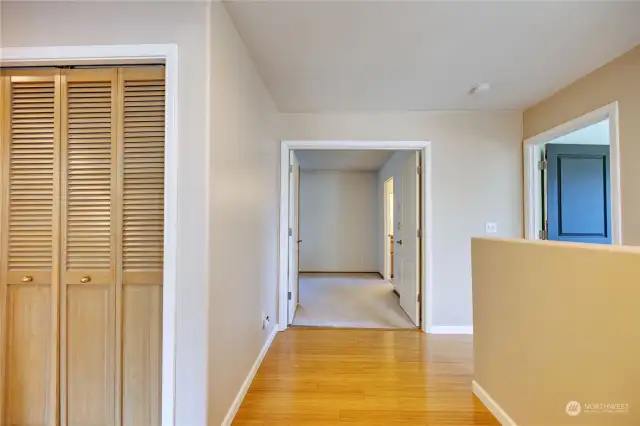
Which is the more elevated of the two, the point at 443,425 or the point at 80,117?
the point at 80,117

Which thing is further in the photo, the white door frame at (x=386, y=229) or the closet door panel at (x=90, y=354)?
the white door frame at (x=386, y=229)

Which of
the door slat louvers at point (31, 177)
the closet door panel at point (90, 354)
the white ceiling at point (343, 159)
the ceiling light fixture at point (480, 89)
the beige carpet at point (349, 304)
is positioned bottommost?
the beige carpet at point (349, 304)

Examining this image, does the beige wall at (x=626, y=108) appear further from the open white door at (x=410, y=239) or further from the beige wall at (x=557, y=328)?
the open white door at (x=410, y=239)

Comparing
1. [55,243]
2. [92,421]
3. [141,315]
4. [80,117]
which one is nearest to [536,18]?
[80,117]

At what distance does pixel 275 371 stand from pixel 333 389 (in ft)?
1.68

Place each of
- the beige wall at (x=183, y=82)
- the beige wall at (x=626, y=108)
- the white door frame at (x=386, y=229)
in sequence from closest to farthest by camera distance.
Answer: the beige wall at (x=183, y=82) < the beige wall at (x=626, y=108) < the white door frame at (x=386, y=229)

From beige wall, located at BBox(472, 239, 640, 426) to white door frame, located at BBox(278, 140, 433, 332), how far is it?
Answer: 124 centimetres

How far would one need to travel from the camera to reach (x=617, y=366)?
1126 mm

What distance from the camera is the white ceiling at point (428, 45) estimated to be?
1743 mm

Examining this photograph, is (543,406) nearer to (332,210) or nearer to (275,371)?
(275,371)

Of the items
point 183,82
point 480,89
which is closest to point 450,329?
point 480,89

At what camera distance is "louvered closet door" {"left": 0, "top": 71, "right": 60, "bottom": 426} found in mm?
1602

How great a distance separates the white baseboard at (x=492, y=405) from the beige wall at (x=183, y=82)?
164 centimetres

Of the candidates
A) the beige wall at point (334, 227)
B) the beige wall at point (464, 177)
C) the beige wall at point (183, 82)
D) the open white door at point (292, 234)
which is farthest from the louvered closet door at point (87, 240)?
the beige wall at point (334, 227)
